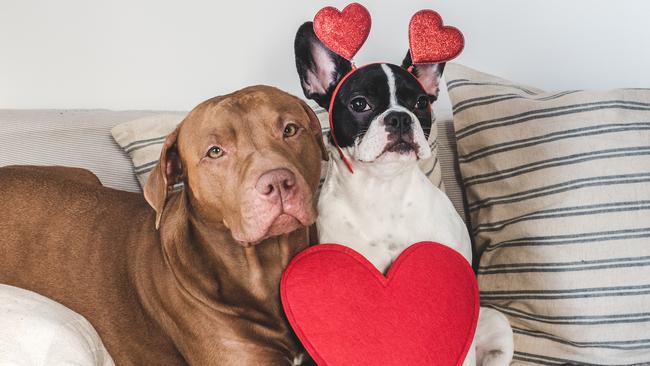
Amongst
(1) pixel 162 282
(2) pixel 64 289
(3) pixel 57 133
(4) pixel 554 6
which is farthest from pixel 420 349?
(4) pixel 554 6

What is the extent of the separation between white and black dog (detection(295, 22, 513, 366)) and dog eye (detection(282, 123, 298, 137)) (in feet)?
0.38

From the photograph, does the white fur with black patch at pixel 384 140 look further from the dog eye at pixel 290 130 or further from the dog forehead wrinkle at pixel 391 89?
the dog eye at pixel 290 130

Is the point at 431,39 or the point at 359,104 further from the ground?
the point at 431,39

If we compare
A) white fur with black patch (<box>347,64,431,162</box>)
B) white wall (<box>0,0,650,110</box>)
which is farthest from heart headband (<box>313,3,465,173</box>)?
white wall (<box>0,0,650,110</box>)

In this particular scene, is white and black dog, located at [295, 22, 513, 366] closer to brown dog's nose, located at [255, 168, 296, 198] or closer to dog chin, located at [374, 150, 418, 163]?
dog chin, located at [374, 150, 418, 163]

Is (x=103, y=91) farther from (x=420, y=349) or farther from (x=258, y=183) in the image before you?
(x=420, y=349)

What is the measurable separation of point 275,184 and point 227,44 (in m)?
1.25

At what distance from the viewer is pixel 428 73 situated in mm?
1883

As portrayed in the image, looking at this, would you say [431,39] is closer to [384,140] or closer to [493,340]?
[384,140]

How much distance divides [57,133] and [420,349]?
1.33 m

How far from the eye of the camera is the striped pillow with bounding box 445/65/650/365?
1.86m

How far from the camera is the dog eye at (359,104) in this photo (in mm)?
1713

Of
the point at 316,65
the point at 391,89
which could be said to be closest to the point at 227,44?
the point at 316,65

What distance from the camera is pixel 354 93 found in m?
1.72
